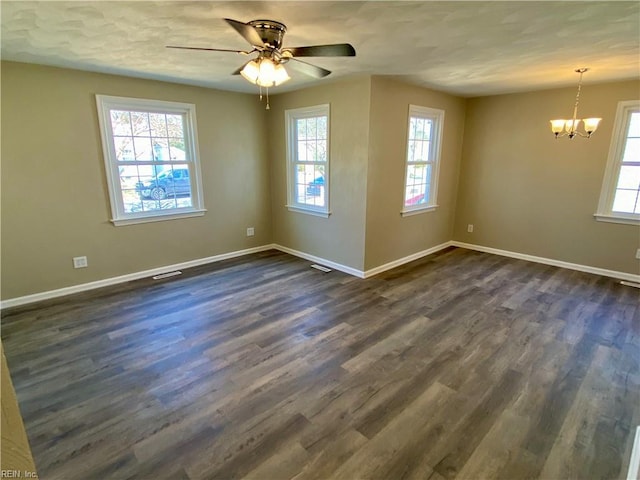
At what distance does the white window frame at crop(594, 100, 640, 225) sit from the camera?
3910mm

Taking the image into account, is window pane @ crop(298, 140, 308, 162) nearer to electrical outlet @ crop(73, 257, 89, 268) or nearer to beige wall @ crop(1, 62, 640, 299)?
beige wall @ crop(1, 62, 640, 299)

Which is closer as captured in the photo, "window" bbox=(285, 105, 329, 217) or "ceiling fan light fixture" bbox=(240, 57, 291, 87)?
"ceiling fan light fixture" bbox=(240, 57, 291, 87)

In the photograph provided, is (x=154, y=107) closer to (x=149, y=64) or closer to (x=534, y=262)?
(x=149, y=64)

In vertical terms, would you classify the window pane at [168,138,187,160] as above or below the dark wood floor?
above

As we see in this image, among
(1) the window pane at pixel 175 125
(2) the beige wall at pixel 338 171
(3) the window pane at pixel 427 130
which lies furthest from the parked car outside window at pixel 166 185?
(3) the window pane at pixel 427 130

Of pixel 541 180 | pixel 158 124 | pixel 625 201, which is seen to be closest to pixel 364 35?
pixel 158 124

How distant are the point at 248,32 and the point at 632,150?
473 cm

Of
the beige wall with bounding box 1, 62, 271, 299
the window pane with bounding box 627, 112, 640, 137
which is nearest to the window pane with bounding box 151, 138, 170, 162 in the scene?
the beige wall with bounding box 1, 62, 271, 299

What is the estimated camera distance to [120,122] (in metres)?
3.85

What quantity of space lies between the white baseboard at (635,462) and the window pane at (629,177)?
352 centimetres

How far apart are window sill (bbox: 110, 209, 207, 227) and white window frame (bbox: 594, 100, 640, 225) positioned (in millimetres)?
5360

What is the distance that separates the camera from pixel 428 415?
2021 mm

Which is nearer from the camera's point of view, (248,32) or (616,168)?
(248,32)

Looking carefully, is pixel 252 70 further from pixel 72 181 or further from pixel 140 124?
pixel 72 181
